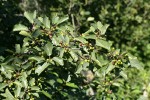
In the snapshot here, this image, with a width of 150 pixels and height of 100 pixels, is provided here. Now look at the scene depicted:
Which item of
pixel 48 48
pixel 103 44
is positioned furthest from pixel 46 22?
pixel 103 44

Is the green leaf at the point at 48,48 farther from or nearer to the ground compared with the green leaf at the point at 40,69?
farther from the ground

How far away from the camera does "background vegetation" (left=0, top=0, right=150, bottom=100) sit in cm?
246

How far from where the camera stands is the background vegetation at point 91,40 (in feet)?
8.06

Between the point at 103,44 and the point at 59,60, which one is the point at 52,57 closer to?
the point at 59,60

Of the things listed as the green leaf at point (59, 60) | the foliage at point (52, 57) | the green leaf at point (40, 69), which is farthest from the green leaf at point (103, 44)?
the green leaf at point (40, 69)

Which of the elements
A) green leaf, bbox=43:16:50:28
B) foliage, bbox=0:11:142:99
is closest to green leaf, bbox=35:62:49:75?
foliage, bbox=0:11:142:99

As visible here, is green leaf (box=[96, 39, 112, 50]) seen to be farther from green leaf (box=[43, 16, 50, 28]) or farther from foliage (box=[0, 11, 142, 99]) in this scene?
green leaf (box=[43, 16, 50, 28])

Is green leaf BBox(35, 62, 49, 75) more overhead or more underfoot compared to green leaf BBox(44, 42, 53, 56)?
more underfoot

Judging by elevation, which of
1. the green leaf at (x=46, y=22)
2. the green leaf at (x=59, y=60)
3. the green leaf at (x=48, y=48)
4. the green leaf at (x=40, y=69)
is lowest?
the green leaf at (x=40, y=69)

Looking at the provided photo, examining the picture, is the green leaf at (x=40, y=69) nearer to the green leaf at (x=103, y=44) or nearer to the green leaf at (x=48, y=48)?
the green leaf at (x=48, y=48)

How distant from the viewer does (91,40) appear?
2.42m

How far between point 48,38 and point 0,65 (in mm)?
435

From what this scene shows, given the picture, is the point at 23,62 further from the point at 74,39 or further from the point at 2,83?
the point at 74,39

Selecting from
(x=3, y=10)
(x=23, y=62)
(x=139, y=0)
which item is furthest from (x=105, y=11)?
(x=23, y=62)
